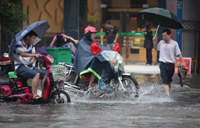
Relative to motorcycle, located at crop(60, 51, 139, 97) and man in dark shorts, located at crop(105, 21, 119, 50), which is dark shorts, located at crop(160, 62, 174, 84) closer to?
motorcycle, located at crop(60, 51, 139, 97)

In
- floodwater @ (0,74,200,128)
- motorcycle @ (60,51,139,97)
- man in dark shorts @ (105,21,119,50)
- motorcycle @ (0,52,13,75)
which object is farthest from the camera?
man in dark shorts @ (105,21,119,50)

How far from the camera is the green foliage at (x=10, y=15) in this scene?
57.8 feet

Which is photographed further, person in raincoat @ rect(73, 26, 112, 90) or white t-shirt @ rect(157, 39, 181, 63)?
white t-shirt @ rect(157, 39, 181, 63)

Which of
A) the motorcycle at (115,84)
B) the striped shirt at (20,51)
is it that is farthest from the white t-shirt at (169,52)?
the striped shirt at (20,51)

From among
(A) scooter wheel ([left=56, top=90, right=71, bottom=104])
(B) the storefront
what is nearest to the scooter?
(A) scooter wheel ([left=56, top=90, right=71, bottom=104])

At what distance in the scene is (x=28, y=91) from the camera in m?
10.5

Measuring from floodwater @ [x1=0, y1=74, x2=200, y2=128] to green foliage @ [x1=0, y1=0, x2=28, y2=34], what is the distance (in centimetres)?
705

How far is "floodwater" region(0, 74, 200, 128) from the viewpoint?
7.83m

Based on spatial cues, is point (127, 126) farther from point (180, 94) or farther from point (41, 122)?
point (180, 94)

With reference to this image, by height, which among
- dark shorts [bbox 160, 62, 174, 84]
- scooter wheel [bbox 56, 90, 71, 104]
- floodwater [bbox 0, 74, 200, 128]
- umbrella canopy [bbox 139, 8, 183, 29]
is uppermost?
umbrella canopy [bbox 139, 8, 183, 29]

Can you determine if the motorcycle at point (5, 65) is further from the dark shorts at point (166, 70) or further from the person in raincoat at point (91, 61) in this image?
the dark shorts at point (166, 70)

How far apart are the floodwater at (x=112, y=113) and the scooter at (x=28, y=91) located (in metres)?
0.19

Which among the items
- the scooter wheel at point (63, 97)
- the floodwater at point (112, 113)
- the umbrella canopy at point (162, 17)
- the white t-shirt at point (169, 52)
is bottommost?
the floodwater at point (112, 113)

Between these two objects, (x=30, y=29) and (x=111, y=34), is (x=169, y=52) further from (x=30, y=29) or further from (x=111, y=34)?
(x=111, y=34)
